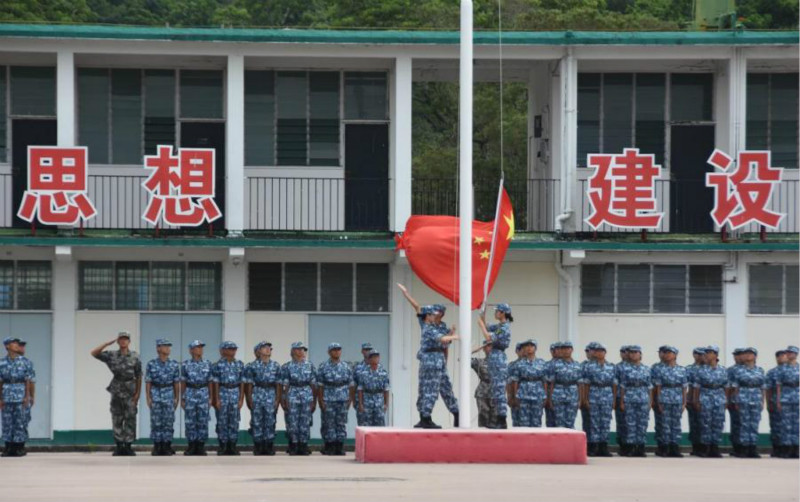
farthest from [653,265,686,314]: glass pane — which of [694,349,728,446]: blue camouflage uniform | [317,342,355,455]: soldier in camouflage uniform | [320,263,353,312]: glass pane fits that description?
[317,342,355,455]: soldier in camouflage uniform

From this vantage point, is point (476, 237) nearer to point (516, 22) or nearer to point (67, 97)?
point (67, 97)

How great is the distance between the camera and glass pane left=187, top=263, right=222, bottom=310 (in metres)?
26.1

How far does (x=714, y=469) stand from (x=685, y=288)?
688cm

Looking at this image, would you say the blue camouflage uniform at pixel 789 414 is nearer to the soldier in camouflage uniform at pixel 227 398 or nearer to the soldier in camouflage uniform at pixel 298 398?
the soldier in camouflage uniform at pixel 298 398

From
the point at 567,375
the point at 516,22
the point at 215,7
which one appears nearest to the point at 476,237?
the point at 567,375

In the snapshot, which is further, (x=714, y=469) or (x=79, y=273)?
(x=79, y=273)

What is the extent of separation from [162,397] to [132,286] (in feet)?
13.4

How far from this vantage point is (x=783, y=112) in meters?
27.2

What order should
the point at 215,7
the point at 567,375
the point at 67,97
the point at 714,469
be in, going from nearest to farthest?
the point at 714,469, the point at 567,375, the point at 67,97, the point at 215,7

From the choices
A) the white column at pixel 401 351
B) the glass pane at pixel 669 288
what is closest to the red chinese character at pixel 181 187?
the white column at pixel 401 351

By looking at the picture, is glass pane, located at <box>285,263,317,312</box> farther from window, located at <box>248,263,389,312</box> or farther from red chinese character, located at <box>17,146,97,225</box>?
red chinese character, located at <box>17,146,97,225</box>

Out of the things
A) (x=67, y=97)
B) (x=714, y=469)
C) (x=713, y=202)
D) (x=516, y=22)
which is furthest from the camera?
(x=516, y=22)

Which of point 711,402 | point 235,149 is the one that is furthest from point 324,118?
point 711,402

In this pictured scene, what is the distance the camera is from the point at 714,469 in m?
20.0
